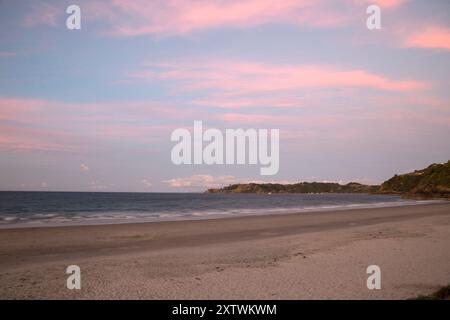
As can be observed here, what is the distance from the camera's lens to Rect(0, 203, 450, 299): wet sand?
9.47 meters

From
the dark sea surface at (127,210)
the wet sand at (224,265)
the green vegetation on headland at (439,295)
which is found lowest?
the dark sea surface at (127,210)

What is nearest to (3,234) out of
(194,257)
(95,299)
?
(194,257)

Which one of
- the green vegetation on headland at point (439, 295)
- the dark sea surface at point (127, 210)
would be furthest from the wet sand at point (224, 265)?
the dark sea surface at point (127, 210)

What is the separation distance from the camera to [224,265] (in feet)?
41.3

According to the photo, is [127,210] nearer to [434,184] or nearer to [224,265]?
[224,265]

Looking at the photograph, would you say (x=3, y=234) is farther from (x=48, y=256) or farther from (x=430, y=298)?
(x=430, y=298)

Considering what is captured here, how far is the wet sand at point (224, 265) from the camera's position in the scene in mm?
9469

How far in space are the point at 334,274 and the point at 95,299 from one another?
6510 mm

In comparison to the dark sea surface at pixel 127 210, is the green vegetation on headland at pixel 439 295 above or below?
above

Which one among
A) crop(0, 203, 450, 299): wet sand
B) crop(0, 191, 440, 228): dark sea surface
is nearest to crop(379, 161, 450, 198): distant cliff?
crop(0, 191, 440, 228): dark sea surface

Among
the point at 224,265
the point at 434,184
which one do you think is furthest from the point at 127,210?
the point at 434,184

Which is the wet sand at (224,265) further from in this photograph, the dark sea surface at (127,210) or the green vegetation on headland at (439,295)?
the dark sea surface at (127,210)

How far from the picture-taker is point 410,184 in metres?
152

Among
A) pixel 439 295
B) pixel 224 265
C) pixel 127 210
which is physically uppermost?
pixel 439 295
